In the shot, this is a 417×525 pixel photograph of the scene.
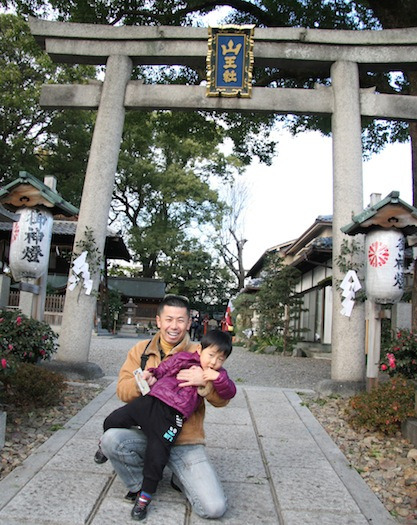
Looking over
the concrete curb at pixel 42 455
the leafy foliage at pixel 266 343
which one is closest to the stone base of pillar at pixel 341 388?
the concrete curb at pixel 42 455

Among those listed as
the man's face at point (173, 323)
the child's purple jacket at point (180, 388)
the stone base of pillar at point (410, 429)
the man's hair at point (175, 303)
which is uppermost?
the man's hair at point (175, 303)

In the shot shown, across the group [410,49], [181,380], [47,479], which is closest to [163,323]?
[181,380]

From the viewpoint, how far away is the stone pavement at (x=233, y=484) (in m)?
3.10

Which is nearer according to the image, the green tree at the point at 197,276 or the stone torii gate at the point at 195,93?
the stone torii gate at the point at 195,93

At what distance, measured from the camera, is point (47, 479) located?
3576mm

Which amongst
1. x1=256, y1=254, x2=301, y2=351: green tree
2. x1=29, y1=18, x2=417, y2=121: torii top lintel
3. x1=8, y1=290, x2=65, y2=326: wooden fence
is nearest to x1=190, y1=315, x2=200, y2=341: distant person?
x1=8, y1=290, x2=65, y2=326: wooden fence

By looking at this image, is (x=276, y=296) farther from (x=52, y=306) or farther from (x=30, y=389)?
(x=30, y=389)

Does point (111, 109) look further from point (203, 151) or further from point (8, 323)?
point (203, 151)

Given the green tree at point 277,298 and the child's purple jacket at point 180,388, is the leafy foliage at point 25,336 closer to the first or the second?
the child's purple jacket at point 180,388

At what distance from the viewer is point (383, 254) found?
6.45 m

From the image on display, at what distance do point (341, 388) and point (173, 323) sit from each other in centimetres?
436

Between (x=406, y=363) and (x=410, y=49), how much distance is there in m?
5.14

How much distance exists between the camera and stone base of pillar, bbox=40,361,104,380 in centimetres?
735

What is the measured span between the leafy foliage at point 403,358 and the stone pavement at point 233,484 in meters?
1.27
